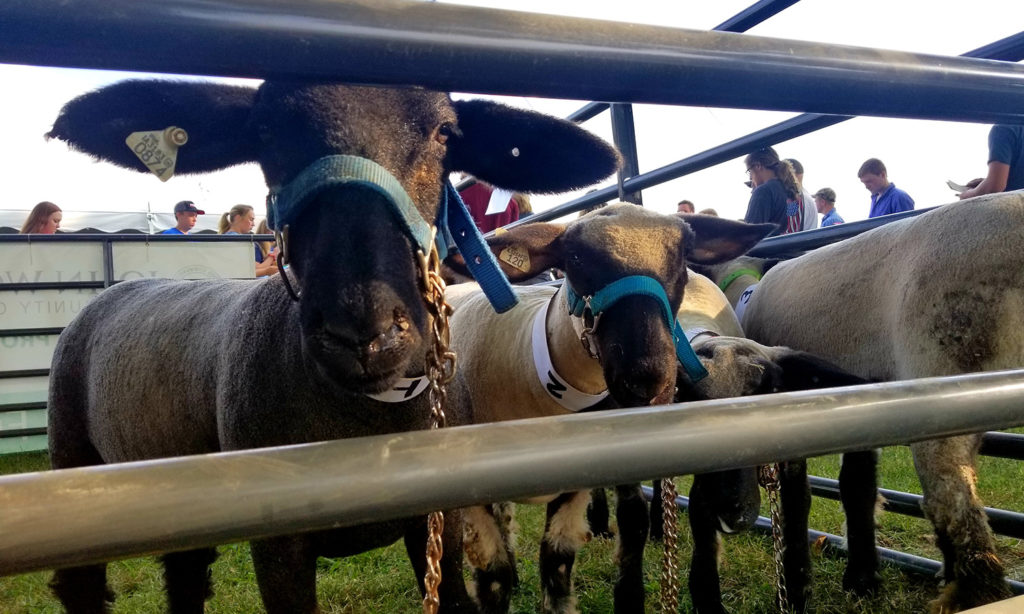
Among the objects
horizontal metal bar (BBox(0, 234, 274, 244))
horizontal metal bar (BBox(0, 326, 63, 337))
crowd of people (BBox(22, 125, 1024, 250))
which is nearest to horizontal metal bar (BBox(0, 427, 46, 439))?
horizontal metal bar (BBox(0, 326, 63, 337))

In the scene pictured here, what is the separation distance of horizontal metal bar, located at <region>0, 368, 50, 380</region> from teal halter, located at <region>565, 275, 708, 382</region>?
26.3ft

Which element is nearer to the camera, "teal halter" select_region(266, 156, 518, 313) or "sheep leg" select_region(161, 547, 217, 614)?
"teal halter" select_region(266, 156, 518, 313)

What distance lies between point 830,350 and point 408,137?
2.30 metres

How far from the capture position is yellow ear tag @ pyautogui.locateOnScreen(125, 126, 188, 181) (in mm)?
1872

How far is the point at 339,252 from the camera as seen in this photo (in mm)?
1456

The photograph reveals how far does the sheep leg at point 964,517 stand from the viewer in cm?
239

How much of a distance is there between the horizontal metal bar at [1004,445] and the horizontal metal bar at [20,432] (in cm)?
933

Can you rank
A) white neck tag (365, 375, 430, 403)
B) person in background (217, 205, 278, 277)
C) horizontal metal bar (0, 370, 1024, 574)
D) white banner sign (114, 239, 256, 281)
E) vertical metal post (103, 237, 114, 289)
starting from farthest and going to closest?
1. person in background (217, 205, 278, 277)
2. white banner sign (114, 239, 256, 281)
3. vertical metal post (103, 237, 114, 289)
4. white neck tag (365, 375, 430, 403)
5. horizontal metal bar (0, 370, 1024, 574)

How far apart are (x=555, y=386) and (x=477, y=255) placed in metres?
1.26

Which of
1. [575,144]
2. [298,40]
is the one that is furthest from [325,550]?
[298,40]

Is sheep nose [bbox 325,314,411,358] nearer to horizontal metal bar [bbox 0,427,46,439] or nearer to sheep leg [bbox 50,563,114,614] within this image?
sheep leg [bbox 50,563,114,614]

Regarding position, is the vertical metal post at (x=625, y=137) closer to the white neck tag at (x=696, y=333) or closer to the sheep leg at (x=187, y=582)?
the white neck tag at (x=696, y=333)

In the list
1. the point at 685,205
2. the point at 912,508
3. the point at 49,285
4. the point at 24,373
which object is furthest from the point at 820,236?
the point at 24,373

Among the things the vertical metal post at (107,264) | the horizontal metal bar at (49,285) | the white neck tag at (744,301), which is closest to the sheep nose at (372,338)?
the white neck tag at (744,301)
